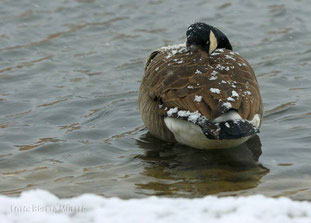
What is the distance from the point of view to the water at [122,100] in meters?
4.91

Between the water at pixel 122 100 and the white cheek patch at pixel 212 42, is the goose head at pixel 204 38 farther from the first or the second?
the water at pixel 122 100

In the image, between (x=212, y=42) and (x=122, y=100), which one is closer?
(x=212, y=42)

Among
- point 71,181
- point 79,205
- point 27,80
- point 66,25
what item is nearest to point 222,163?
point 71,181

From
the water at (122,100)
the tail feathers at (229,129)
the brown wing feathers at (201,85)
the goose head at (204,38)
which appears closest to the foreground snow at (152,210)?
the water at (122,100)

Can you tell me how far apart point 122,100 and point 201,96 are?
268 cm

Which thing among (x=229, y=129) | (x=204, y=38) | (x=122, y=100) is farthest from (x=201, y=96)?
(x=122, y=100)

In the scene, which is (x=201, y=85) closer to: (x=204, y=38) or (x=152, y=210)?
(x=204, y=38)

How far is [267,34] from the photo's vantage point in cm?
1066

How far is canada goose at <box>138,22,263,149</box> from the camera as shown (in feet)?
16.2

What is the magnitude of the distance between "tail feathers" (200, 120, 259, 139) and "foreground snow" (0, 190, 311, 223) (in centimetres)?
80

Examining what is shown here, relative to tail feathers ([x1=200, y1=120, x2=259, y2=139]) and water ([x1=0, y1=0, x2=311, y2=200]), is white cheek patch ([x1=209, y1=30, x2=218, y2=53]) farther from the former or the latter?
tail feathers ([x1=200, y1=120, x2=259, y2=139])

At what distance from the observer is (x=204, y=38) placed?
614 centimetres

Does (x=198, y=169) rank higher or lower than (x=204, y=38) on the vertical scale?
lower

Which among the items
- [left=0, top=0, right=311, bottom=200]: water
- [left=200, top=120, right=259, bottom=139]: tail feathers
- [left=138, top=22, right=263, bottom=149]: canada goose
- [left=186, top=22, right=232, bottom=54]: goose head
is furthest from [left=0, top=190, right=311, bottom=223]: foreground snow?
[left=186, top=22, right=232, bottom=54]: goose head
